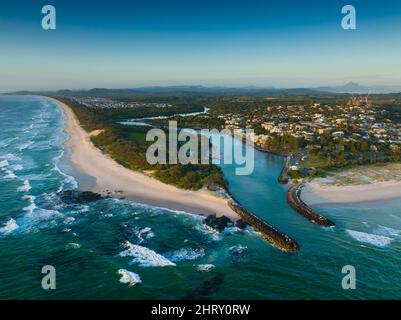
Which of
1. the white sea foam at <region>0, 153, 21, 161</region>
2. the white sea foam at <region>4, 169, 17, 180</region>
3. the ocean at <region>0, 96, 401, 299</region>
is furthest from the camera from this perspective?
the white sea foam at <region>0, 153, 21, 161</region>

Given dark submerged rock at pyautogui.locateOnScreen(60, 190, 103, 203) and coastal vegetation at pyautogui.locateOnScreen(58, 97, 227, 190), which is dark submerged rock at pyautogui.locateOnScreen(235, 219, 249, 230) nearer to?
coastal vegetation at pyautogui.locateOnScreen(58, 97, 227, 190)

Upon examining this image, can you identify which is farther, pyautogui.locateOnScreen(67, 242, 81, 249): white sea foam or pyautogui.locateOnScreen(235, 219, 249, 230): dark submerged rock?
pyautogui.locateOnScreen(235, 219, 249, 230): dark submerged rock

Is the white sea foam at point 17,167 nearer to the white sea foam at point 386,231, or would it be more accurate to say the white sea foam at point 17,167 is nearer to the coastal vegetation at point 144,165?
the coastal vegetation at point 144,165

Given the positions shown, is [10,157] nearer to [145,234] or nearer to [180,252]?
[145,234]

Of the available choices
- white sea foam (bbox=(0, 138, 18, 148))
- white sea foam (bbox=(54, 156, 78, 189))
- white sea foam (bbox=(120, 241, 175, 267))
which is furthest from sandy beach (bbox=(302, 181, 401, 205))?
white sea foam (bbox=(0, 138, 18, 148))
